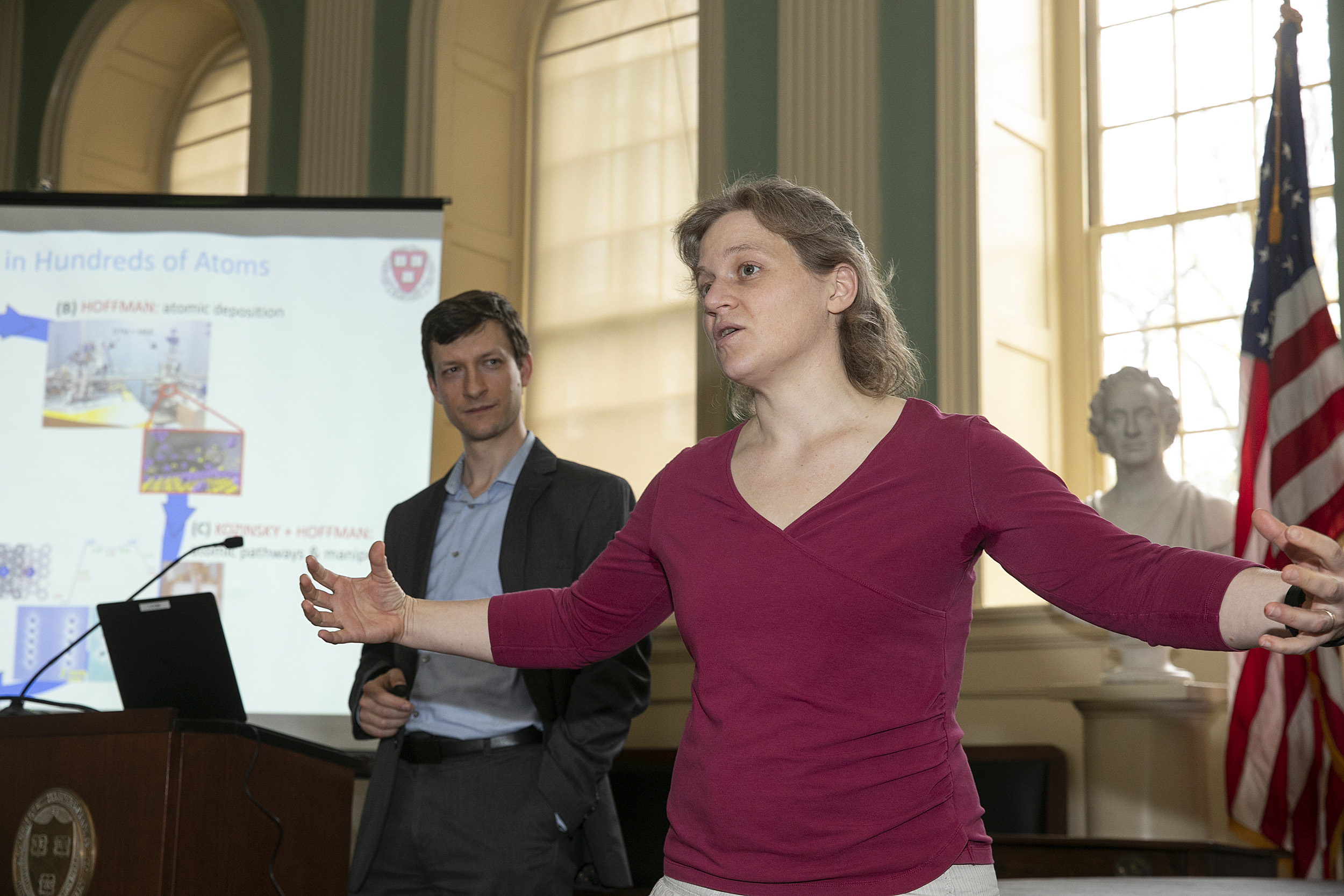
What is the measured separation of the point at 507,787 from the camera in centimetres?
226

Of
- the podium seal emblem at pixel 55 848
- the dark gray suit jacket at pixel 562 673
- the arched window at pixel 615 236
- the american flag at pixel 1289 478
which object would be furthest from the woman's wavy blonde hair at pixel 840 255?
the arched window at pixel 615 236

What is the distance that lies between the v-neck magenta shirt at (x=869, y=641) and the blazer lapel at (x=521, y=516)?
1080 mm

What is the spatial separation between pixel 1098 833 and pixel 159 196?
3.47 m

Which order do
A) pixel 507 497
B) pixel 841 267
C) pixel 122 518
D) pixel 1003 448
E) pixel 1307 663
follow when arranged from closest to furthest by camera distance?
pixel 1003 448, pixel 841 267, pixel 507 497, pixel 1307 663, pixel 122 518

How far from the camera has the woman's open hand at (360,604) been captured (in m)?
1.57

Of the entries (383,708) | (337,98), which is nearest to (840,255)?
(383,708)

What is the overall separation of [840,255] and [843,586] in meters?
0.44

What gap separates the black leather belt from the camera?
2.29 m

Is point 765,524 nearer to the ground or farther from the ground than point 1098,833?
farther from the ground

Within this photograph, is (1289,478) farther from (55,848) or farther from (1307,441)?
(55,848)

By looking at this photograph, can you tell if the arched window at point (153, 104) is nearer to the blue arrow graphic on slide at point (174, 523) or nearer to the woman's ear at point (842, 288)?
the blue arrow graphic on slide at point (174, 523)

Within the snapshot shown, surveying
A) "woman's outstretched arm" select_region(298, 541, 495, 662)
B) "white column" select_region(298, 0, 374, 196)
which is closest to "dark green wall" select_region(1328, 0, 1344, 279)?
"woman's outstretched arm" select_region(298, 541, 495, 662)

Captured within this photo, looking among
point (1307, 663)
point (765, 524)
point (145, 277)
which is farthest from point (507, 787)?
point (145, 277)

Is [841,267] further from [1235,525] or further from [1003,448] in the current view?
[1235,525]
